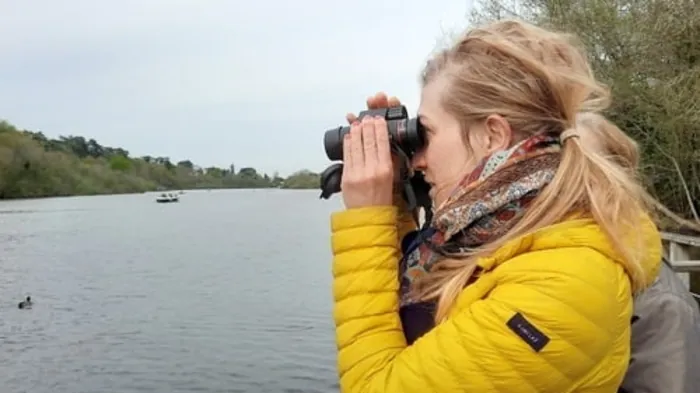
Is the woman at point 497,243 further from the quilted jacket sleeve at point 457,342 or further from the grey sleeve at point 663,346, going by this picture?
the grey sleeve at point 663,346

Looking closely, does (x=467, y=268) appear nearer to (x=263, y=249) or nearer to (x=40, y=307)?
(x=40, y=307)

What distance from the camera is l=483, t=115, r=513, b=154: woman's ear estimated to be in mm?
1342

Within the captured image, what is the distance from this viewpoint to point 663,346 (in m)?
1.40

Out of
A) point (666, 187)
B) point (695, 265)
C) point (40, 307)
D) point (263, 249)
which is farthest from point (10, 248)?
point (695, 265)

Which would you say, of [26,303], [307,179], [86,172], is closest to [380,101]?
[26,303]

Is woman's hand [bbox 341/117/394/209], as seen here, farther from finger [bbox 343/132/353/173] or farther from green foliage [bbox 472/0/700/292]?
green foliage [bbox 472/0/700/292]

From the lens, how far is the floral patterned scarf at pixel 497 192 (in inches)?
50.3

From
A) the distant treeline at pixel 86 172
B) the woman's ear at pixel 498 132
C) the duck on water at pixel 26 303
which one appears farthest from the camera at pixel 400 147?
the distant treeline at pixel 86 172

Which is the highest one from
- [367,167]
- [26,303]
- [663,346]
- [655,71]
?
[655,71]

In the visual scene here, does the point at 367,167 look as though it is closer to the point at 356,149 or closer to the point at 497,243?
the point at 356,149

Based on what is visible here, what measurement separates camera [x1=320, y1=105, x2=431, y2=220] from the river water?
1.63 metres

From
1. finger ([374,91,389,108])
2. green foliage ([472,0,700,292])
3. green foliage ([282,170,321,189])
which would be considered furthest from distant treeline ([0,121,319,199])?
finger ([374,91,389,108])

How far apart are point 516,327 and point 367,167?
15.0 inches

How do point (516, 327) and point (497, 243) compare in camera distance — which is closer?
point (516, 327)
